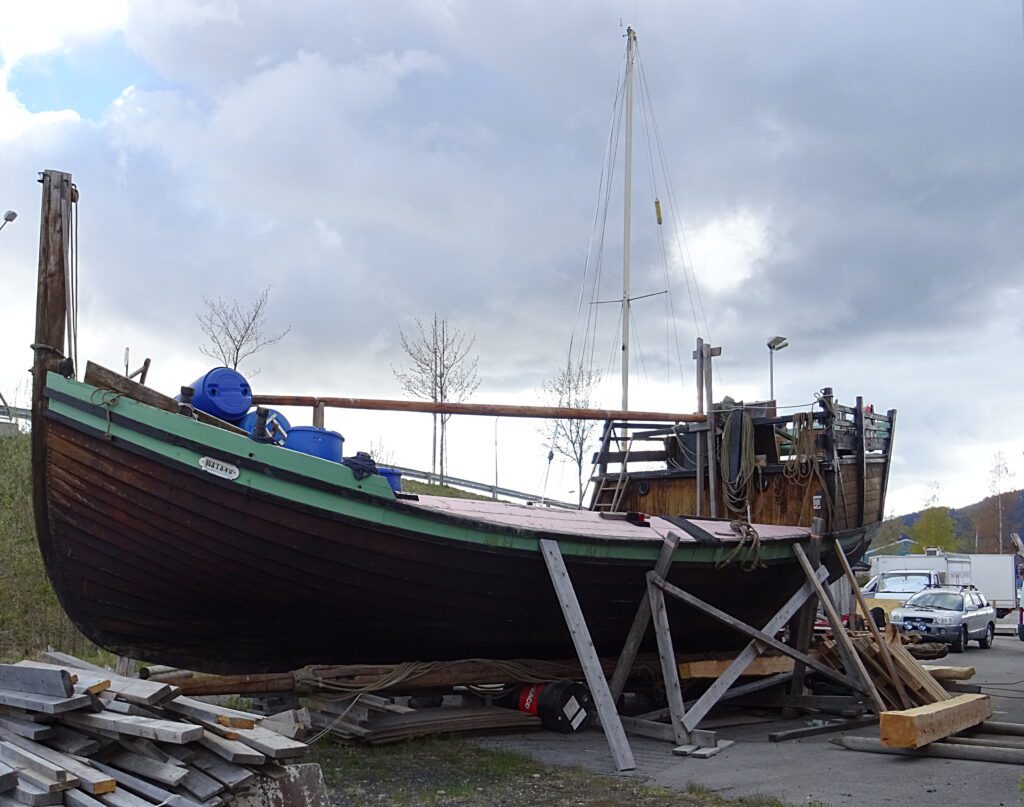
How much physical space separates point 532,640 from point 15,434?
11.7 meters

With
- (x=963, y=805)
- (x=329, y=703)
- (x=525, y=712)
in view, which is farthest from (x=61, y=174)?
(x=963, y=805)

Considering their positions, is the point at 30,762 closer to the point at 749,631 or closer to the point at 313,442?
the point at 313,442

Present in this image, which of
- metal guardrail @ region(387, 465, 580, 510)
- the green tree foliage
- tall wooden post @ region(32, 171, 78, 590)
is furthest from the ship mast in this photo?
the green tree foliage

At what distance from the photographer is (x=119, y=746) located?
4.39m

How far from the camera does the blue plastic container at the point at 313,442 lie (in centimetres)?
646

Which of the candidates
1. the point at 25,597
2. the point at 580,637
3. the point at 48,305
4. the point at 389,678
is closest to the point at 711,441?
the point at 580,637

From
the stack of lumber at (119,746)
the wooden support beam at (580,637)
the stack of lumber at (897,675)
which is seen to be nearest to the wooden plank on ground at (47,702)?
the stack of lumber at (119,746)

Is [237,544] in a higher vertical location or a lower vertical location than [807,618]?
higher

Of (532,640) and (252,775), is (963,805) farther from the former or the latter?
(252,775)

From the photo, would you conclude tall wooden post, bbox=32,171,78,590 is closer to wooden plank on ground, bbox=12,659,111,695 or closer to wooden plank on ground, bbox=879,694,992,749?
wooden plank on ground, bbox=12,659,111,695

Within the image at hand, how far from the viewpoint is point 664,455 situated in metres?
11.1

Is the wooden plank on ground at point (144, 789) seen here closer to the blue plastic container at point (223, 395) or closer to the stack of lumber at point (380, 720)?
the stack of lumber at point (380, 720)

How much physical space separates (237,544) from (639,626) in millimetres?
3266

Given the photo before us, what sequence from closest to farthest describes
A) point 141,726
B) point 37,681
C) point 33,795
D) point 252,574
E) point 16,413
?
1. point 33,795
2. point 141,726
3. point 37,681
4. point 252,574
5. point 16,413
